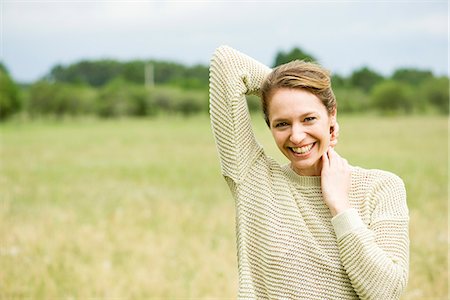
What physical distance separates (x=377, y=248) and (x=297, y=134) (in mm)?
510

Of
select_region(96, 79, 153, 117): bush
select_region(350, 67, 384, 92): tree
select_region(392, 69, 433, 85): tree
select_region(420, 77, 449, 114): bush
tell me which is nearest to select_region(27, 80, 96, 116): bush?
select_region(96, 79, 153, 117): bush

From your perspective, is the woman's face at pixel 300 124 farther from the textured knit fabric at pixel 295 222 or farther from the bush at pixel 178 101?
the bush at pixel 178 101

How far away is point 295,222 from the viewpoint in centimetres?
256

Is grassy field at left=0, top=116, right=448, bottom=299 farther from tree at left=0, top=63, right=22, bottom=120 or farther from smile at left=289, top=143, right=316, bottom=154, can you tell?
tree at left=0, top=63, right=22, bottom=120

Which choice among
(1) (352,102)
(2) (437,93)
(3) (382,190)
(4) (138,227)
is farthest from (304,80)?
(2) (437,93)

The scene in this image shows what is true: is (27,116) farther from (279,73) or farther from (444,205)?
(279,73)

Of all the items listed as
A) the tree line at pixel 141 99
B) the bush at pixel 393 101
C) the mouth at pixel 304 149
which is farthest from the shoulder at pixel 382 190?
the bush at pixel 393 101

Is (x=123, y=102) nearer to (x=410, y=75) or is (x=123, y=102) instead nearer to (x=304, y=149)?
(x=410, y=75)

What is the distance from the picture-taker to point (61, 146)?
20328 millimetres

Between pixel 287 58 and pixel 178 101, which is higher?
pixel 287 58

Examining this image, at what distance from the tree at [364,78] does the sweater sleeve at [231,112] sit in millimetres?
63053

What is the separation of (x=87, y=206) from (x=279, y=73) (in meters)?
7.07

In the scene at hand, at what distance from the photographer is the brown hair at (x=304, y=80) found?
8.07 ft

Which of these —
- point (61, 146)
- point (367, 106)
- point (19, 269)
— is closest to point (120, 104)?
point (367, 106)
